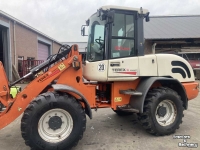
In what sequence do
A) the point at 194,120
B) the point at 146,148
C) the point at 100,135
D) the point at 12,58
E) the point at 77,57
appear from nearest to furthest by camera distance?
the point at 146,148 < the point at 77,57 < the point at 100,135 < the point at 194,120 < the point at 12,58

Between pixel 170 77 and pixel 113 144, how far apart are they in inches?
80.9

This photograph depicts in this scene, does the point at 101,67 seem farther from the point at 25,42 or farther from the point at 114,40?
the point at 25,42

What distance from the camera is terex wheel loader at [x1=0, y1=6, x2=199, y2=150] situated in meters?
3.55

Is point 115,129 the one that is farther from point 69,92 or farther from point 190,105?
point 190,105

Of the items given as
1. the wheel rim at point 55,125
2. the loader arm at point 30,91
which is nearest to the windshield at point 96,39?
the loader arm at point 30,91

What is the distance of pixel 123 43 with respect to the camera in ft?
14.0

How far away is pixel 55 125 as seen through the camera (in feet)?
11.8

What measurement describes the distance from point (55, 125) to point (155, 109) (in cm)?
212

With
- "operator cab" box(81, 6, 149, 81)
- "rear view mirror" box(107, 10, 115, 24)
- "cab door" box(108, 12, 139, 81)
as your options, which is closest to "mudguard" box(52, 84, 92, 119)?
"operator cab" box(81, 6, 149, 81)

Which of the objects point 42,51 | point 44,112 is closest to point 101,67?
point 44,112

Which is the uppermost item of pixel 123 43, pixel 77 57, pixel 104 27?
pixel 104 27

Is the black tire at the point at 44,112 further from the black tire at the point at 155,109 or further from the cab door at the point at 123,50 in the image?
the black tire at the point at 155,109

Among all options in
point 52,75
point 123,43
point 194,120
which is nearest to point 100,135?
point 52,75

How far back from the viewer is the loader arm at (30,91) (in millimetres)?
3607
